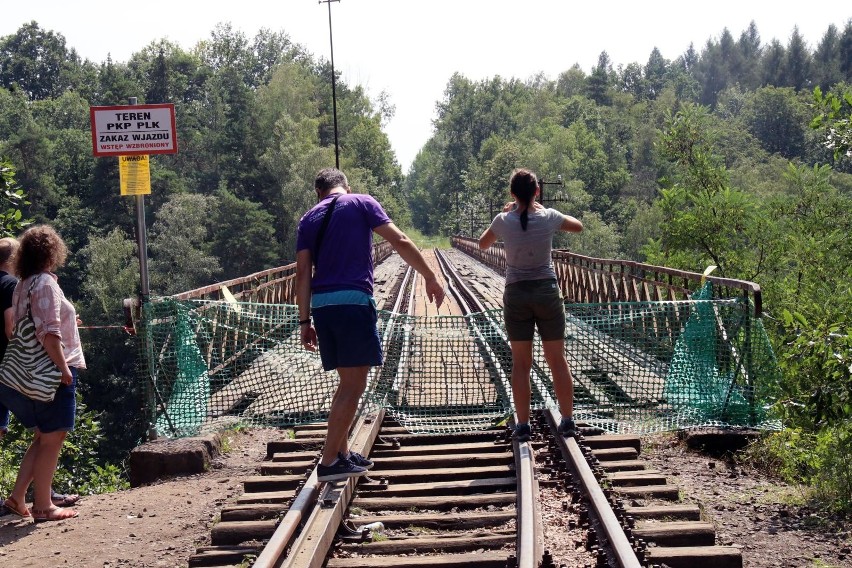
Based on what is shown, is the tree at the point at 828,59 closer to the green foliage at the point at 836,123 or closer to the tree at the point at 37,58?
the tree at the point at 37,58

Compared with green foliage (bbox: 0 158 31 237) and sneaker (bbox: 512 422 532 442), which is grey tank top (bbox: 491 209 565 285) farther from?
green foliage (bbox: 0 158 31 237)

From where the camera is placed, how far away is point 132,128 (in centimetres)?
775

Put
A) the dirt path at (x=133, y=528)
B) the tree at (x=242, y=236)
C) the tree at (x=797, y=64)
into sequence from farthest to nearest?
the tree at (x=797, y=64), the tree at (x=242, y=236), the dirt path at (x=133, y=528)

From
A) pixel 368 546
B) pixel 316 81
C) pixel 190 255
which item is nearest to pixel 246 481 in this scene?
pixel 368 546

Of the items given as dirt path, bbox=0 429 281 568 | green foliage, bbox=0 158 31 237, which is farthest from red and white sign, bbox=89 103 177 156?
dirt path, bbox=0 429 281 568

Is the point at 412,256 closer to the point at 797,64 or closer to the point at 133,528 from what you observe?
the point at 133,528

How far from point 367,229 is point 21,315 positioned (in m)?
2.12

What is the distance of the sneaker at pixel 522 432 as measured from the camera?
20.5ft

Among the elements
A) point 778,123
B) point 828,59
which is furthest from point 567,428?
point 828,59

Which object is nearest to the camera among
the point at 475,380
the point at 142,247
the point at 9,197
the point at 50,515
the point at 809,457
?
the point at 50,515

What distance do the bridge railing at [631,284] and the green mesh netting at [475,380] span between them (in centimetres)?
20

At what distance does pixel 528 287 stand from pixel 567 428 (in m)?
0.96

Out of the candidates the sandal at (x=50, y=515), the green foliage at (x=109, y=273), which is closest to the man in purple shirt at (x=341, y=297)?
the sandal at (x=50, y=515)

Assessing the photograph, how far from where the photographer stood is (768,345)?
7.38 metres
